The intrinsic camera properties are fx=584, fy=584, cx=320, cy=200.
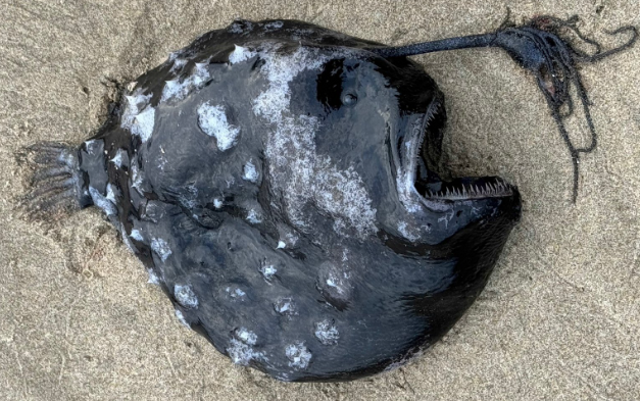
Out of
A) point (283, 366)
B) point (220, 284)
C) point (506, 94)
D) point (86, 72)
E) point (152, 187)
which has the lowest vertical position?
point (283, 366)

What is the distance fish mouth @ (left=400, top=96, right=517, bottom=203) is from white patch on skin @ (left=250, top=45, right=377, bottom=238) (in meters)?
0.19

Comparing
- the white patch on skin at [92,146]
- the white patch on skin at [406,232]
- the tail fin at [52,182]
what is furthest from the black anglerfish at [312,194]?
the tail fin at [52,182]

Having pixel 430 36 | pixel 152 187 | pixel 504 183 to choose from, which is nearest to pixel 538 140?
pixel 504 183

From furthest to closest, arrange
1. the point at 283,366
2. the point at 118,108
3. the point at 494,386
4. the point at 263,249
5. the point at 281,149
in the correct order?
the point at 118,108, the point at 494,386, the point at 283,366, the point at 263,249, the point at 281,149

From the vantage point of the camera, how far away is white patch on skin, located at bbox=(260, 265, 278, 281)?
2455 mm

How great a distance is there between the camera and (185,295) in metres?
2.69

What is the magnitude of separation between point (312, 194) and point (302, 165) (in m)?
0.12

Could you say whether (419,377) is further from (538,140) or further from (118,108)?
(118,108)

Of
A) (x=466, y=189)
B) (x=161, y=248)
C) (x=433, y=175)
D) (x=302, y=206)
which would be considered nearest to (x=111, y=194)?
(x=161, y=248)

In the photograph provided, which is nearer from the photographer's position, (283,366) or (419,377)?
(283,366)

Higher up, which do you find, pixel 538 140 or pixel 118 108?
pixel 118 108

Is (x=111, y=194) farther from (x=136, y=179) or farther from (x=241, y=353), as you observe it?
(x=241, y=353)

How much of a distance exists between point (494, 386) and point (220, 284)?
1421 mm

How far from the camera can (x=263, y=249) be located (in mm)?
2461
